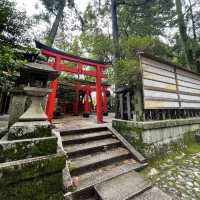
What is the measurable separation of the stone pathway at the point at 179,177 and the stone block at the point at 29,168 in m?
1.98

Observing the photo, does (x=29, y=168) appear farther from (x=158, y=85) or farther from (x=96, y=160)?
(x=158, y=85)

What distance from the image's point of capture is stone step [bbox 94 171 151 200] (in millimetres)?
2066

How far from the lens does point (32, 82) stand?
227 centimetres

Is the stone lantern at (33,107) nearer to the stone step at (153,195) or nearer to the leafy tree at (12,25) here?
the leafy tree at (12,25)

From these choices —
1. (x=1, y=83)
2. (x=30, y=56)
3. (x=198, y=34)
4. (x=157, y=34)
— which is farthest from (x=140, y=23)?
(x=1, y=83)

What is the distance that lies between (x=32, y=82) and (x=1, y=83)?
697 millimetres

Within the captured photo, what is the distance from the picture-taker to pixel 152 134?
11.7ft

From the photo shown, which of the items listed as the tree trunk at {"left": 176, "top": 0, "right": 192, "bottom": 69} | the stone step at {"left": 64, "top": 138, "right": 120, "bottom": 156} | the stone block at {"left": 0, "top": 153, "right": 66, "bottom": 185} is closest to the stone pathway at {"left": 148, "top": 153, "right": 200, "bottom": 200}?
the stone step at {"left": 64, "top": 138, "right": 120, "bottom": 156}

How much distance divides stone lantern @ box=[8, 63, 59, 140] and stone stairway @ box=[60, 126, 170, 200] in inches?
41.6

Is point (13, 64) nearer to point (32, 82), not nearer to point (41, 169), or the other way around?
point (32, 82)

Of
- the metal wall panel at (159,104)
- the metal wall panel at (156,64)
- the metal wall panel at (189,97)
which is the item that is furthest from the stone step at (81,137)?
the metal wall panel at (189,97)

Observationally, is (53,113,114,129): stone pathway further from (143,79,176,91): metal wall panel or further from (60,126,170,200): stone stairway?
(143,79,176,91): metal wall panel

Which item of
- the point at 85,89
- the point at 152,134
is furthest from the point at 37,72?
the point at 85,89

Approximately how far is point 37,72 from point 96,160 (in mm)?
2133
